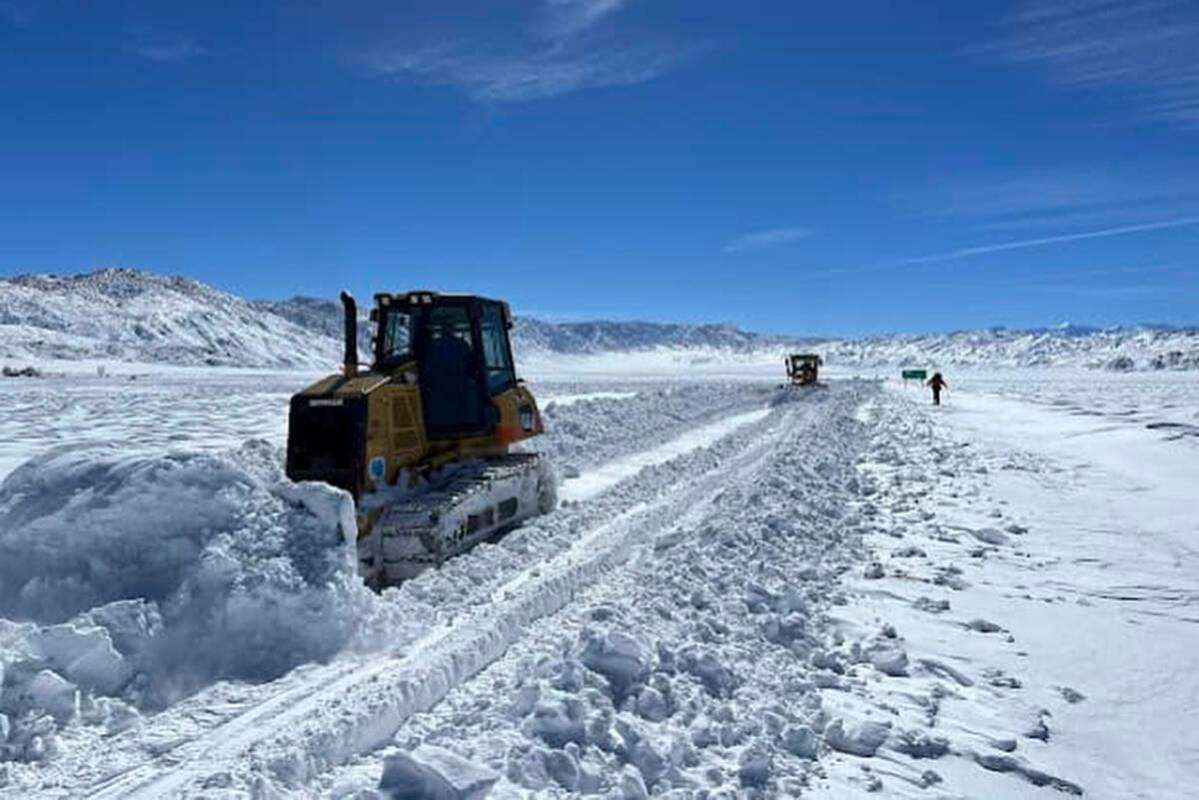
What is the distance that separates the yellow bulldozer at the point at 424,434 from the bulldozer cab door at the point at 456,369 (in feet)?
0.04

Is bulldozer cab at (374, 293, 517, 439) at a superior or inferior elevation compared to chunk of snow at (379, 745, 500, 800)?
superior

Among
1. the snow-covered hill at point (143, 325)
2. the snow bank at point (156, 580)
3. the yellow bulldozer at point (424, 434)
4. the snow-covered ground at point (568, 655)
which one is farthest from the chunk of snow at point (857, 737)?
the snow-covered hill at point (143, 325)

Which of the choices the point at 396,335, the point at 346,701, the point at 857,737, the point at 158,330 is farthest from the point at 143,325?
the point at 857,737

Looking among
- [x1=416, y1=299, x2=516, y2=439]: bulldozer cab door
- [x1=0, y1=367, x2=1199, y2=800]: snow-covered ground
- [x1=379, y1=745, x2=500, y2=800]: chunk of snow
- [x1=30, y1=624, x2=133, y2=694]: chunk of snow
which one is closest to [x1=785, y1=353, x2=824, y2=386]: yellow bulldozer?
[x1=416, y1=299, x2=516, y2=439]: bulldozer cab door

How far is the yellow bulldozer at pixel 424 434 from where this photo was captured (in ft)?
29.3

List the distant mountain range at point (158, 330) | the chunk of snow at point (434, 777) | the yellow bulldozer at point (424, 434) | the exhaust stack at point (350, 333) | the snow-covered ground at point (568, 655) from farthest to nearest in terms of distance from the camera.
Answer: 1. the distant mountain range at point (158, 330)
2. the exhaust stack at point (350, 333)
3. the yellow bulldozer at point (424, 434)
4. the snow-covered ground at point (568, 655)
5. the chunk of snow at point (434, 777)

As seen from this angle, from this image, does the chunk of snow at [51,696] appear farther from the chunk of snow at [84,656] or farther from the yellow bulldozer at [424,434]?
the yellow bulldozer at [424,434]

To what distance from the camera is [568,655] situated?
5762mm

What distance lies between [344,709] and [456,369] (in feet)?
21.9

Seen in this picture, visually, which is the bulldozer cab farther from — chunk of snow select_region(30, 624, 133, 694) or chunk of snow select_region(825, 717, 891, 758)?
chunk of snow select_region(825, 717, 891, 758)

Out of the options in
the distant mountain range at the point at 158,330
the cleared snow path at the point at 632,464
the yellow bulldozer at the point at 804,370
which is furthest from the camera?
the distant mountain range at the point at 158,330

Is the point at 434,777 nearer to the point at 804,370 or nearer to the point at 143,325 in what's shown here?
the point at 804,370

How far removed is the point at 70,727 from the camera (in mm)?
5082

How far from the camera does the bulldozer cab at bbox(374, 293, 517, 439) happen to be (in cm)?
1145
